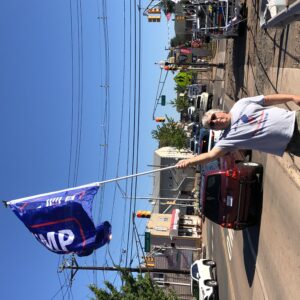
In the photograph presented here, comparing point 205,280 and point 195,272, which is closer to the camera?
point 205,280

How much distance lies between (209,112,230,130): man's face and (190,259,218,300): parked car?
11.2 meters

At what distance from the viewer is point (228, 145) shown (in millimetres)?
5570

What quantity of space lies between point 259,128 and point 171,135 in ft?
152

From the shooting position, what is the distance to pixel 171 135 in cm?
5162

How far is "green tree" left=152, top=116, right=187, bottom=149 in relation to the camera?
4956 centimetres

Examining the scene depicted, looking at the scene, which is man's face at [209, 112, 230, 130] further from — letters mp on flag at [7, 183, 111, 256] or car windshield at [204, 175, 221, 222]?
car windshield at [204, 175, 221, 222]

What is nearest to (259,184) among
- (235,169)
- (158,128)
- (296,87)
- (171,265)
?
(235,169)

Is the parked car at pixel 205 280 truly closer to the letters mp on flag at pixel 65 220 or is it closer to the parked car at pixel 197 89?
the letters mp on flag at pixel 65 220

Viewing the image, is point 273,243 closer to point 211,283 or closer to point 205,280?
point 211,283

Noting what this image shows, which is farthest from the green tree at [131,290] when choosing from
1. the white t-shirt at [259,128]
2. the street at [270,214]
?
the white t-shirt at [259,128]

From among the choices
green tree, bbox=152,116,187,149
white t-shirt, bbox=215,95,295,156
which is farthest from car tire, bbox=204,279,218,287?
green tree, bbox=152,116,187,149

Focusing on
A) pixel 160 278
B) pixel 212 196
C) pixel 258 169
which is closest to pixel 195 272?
pixel 212 196

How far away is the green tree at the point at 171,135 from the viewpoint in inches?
1951

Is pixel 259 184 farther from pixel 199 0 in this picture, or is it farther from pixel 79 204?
pixel 199 0
